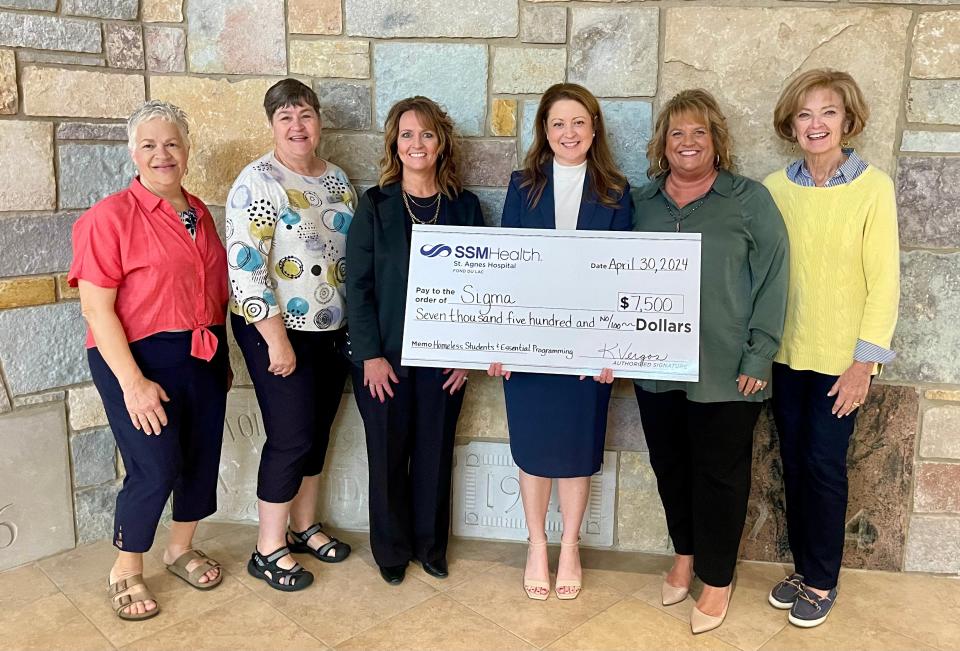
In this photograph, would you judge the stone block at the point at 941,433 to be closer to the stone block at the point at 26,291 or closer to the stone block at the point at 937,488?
the stone block at the point at 937,488

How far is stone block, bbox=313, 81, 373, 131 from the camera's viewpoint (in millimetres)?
2549

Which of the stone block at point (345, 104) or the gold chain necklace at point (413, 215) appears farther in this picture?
the stone block at point (345, 104)

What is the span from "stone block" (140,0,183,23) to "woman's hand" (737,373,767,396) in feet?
7.27

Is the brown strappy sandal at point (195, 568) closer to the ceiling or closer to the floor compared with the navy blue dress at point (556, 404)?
closer to the floor

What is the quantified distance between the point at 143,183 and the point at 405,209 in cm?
76

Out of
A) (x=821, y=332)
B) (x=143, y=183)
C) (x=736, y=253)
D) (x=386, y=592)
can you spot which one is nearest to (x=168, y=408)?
(x=143, y=183)

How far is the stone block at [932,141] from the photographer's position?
2268 mm

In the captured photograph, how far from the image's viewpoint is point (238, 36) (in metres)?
2.57

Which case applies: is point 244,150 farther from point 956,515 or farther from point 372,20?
point 956,515

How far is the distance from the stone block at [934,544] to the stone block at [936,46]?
1420mm

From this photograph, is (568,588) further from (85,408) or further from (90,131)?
(90,131)

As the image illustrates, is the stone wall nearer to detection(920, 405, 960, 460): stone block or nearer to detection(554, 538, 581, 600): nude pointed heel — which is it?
detection(920, 405, 960, 460): stone block

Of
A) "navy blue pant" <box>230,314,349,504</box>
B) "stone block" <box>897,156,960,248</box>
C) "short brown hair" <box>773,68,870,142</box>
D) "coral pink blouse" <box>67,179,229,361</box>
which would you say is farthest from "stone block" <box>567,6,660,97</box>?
"coral pink blouse" <box>67,179,229,361</box>

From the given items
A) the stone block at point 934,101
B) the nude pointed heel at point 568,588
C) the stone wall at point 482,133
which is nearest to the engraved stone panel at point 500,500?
the stone wall at point 482,133
